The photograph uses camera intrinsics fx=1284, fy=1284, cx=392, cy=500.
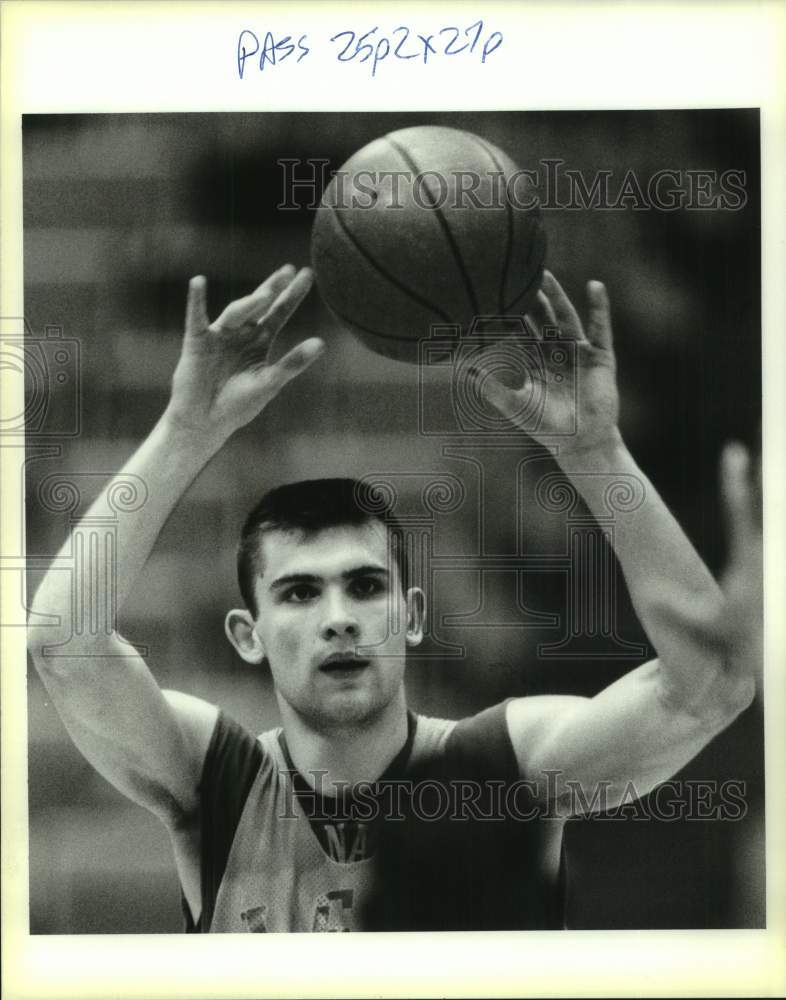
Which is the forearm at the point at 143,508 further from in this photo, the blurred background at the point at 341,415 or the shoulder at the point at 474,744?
the shoulder at the point at 474,744

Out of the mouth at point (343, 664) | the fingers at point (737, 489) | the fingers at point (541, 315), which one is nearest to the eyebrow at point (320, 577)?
the mouth at point (343, 664)

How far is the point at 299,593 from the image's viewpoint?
3.79m

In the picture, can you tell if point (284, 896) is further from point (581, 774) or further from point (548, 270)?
point (548, 270)

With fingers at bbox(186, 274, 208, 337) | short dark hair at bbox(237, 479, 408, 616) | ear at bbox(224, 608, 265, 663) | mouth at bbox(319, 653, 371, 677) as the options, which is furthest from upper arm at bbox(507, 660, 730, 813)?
fingers at bbox(186, 274, 208, 337)

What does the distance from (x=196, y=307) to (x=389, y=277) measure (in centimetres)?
Answer: 66

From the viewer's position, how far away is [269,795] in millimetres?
3818

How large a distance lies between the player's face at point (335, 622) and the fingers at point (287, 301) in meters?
0.63

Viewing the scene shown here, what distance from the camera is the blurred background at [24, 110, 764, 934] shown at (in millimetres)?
3814

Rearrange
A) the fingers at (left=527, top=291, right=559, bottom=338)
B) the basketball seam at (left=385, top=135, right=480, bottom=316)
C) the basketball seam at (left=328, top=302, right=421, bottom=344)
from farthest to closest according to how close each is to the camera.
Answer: the fingers at (left=527, top=291, right=559, bottom=338)
the basketball seam at (left=328, top=302, right=421, bottom=344)
the basketball seam at (left=385, top=135, right=480, bottom=316)

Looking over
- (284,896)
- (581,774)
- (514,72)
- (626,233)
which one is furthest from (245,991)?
(514,72)

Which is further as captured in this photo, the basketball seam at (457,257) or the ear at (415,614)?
the ear at (415,614)

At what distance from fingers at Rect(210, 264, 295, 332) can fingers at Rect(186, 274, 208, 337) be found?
4cm

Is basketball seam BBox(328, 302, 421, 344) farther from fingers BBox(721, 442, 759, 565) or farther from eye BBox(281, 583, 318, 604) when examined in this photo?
fingers BBox(721, 442, 759, 565)

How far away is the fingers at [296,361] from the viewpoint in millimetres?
3807
